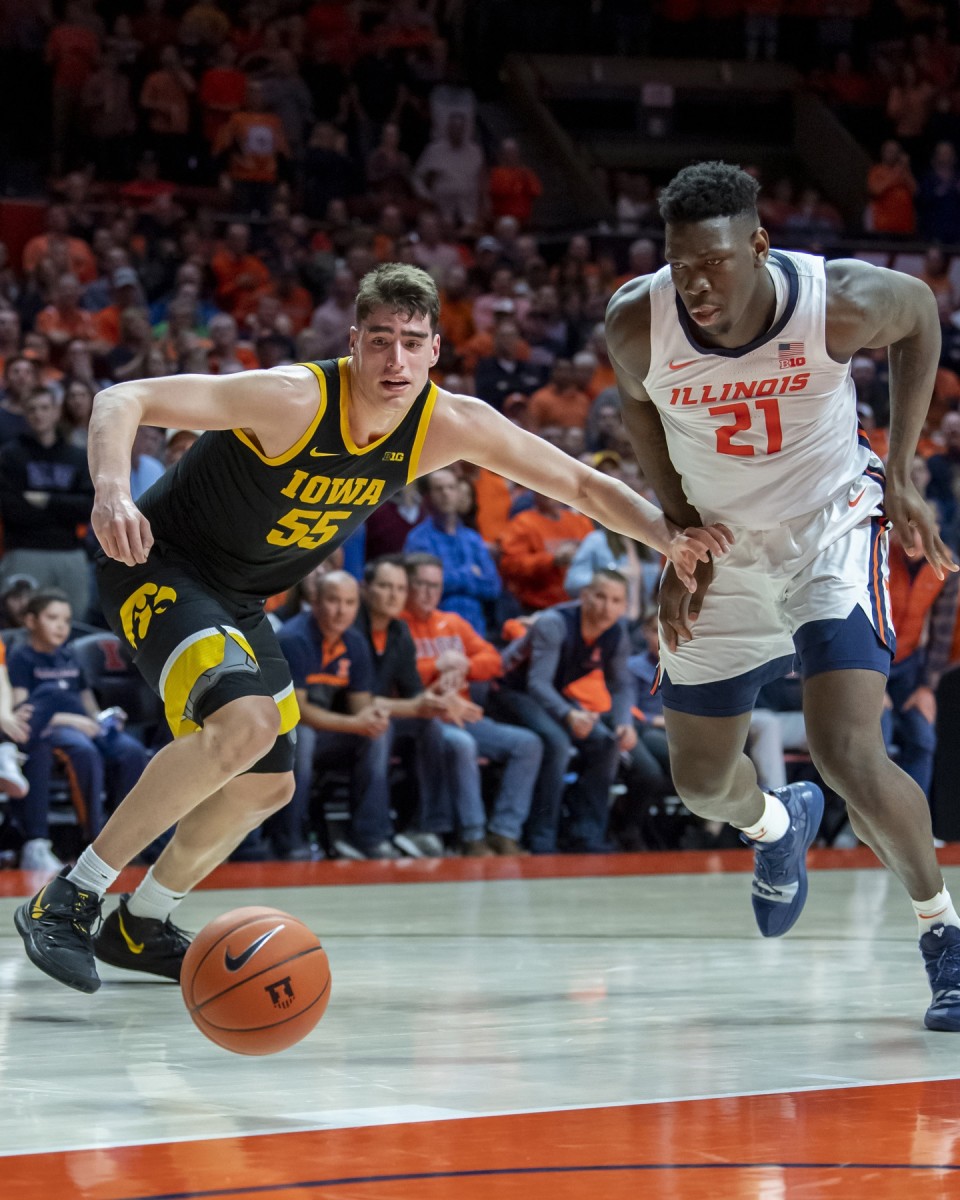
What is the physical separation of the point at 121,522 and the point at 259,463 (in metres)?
0.68

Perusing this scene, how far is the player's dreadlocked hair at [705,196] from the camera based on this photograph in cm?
429

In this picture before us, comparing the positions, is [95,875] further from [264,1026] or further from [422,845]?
[422,845]

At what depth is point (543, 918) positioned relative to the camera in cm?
660

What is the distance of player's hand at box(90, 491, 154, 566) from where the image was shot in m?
3.95

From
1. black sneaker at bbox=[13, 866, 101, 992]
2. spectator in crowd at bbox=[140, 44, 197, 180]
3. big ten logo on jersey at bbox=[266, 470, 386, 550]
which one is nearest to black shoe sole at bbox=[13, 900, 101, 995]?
black sneaker at bbox=[13, 866, 101, 992]

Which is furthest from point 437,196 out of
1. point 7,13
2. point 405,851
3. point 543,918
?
point 543,918

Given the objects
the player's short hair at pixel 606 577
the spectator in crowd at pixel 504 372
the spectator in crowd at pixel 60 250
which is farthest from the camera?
the spectator in crowd at pixel 504 372

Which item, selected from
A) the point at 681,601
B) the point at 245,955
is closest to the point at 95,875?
the point at 245,955

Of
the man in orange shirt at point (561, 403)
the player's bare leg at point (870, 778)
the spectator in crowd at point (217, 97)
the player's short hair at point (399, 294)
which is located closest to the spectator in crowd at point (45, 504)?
the man in orange shirt at point (561, 403)

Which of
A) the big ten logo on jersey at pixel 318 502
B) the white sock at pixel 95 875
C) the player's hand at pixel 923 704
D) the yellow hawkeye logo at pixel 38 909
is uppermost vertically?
the big ten logo on jersey at pixel 318 502

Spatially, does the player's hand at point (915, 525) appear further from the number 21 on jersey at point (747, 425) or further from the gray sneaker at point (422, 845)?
the gray sneaker at point (422, 845)

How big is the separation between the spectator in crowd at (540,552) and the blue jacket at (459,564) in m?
0.35

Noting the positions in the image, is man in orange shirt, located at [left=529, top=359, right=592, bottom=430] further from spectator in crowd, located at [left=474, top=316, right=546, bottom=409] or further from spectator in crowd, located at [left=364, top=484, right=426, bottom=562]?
spectator in crowd, located at [left=364, top=484, right=426, bottom=562]

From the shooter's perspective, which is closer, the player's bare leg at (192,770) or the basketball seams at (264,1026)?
the basketball seams at (264,1026)
